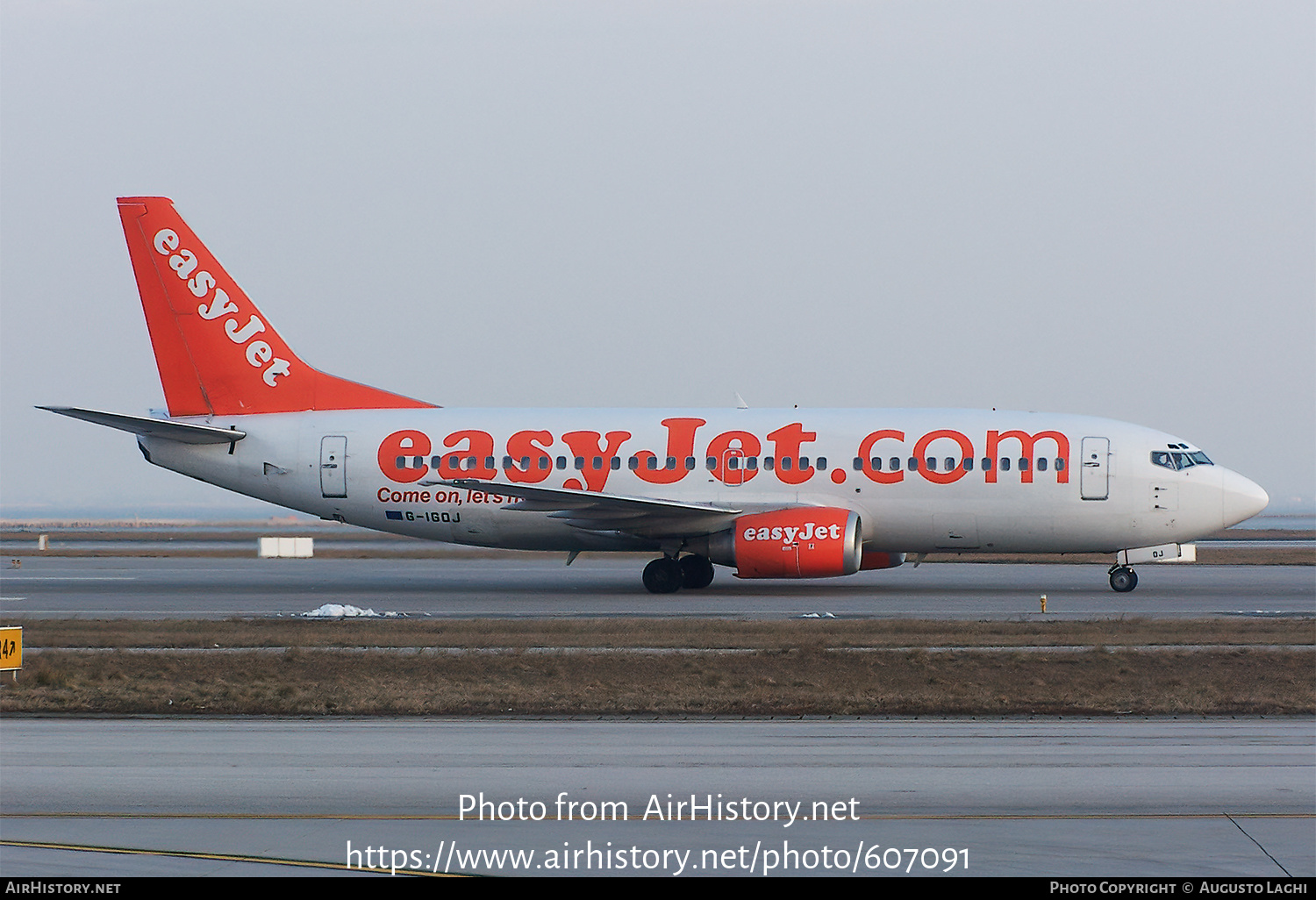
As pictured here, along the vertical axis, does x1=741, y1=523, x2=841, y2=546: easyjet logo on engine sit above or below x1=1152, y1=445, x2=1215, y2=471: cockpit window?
below

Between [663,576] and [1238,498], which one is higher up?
[1238,498]

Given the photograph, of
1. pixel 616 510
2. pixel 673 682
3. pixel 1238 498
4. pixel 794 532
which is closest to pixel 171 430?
pixel 616 510

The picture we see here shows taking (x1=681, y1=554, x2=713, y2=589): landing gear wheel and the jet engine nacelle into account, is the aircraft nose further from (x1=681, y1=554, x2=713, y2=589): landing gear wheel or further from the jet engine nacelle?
(x1=681, y1=554, x2=713, y2=589): landing gear wheel

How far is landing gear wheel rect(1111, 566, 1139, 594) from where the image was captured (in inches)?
1228

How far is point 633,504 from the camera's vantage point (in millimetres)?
30375

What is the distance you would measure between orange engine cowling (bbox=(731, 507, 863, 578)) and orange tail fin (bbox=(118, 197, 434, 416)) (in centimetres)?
1203

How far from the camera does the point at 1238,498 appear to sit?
3069 centimetres

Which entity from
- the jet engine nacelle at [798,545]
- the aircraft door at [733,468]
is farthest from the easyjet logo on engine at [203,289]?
the jet engine nacelle at [798,545]

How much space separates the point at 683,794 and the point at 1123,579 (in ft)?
77.4

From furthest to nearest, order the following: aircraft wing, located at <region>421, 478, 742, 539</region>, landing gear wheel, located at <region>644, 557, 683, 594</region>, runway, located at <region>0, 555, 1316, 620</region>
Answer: landing gear wheel, located at <region>644, 557, 683, 594</region>
aircraft wing, located at <region>421, 478, 742, 539</region>
runway, located at <region>0, 555, 1316, 620</region>

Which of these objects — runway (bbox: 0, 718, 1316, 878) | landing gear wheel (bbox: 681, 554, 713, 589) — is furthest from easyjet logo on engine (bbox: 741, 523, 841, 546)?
runway (bbox: 0, 718, 1316, 878)

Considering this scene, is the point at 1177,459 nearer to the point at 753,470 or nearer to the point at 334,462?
the point at 753,470

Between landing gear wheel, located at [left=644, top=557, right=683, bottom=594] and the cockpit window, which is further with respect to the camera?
landing gear wheel, located at [left=644, top=557, right=683, bottom=594]

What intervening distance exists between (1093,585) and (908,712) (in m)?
20.6
